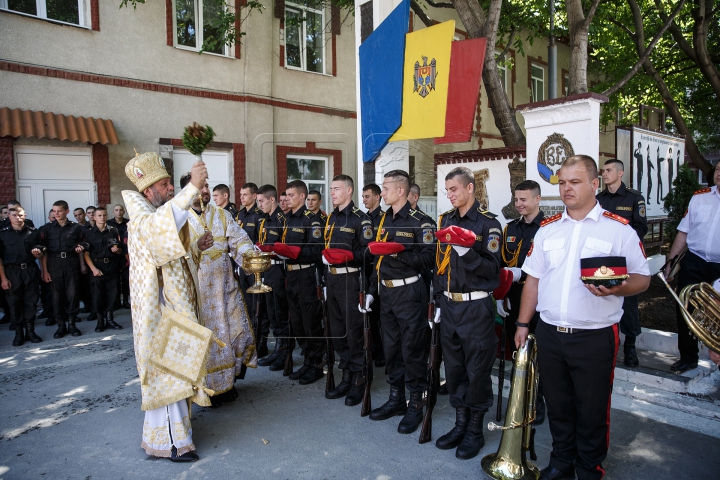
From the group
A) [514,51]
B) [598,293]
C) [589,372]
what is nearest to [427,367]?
[589,372]

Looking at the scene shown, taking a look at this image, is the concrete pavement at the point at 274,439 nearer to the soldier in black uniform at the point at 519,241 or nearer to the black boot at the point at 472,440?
the black boot at the point at 472,440

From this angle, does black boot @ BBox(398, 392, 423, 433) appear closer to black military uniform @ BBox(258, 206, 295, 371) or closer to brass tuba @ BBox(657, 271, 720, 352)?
black military uniform @ BBox(258, 206, 295, 371)

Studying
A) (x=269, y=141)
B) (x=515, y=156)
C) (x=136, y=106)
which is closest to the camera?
(x=515, y=156)

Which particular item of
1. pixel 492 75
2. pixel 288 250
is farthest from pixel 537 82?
pixel 288 250

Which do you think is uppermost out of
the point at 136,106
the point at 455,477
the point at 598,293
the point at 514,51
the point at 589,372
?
the point at 514,51

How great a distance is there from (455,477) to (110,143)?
8975 mm

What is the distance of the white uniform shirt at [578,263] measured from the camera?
3.01 metres

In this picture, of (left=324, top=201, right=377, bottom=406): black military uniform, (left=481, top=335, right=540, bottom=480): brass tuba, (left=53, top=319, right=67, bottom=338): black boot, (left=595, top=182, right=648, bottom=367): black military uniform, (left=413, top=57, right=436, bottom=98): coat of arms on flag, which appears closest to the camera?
(left=481, top=335, right=540, bottom=480): brass tuba

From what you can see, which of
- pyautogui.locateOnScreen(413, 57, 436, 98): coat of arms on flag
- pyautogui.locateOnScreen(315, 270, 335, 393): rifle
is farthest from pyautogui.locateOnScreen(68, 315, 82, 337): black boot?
pyautogui.locateOnScreen(413, 57, 436, 98): coat of arms on flag

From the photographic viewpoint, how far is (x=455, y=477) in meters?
3.44

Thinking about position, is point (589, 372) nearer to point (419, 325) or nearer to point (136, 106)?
point (419, 325)

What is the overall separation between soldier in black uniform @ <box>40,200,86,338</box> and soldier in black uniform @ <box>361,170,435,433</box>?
5549 mm

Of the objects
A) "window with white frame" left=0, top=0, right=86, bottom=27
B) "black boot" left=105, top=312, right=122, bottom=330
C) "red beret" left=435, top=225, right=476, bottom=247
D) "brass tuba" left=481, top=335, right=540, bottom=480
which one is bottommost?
"black boot" left=105, top=312, right=122, bottom=330

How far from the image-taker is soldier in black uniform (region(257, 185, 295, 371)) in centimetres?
606
